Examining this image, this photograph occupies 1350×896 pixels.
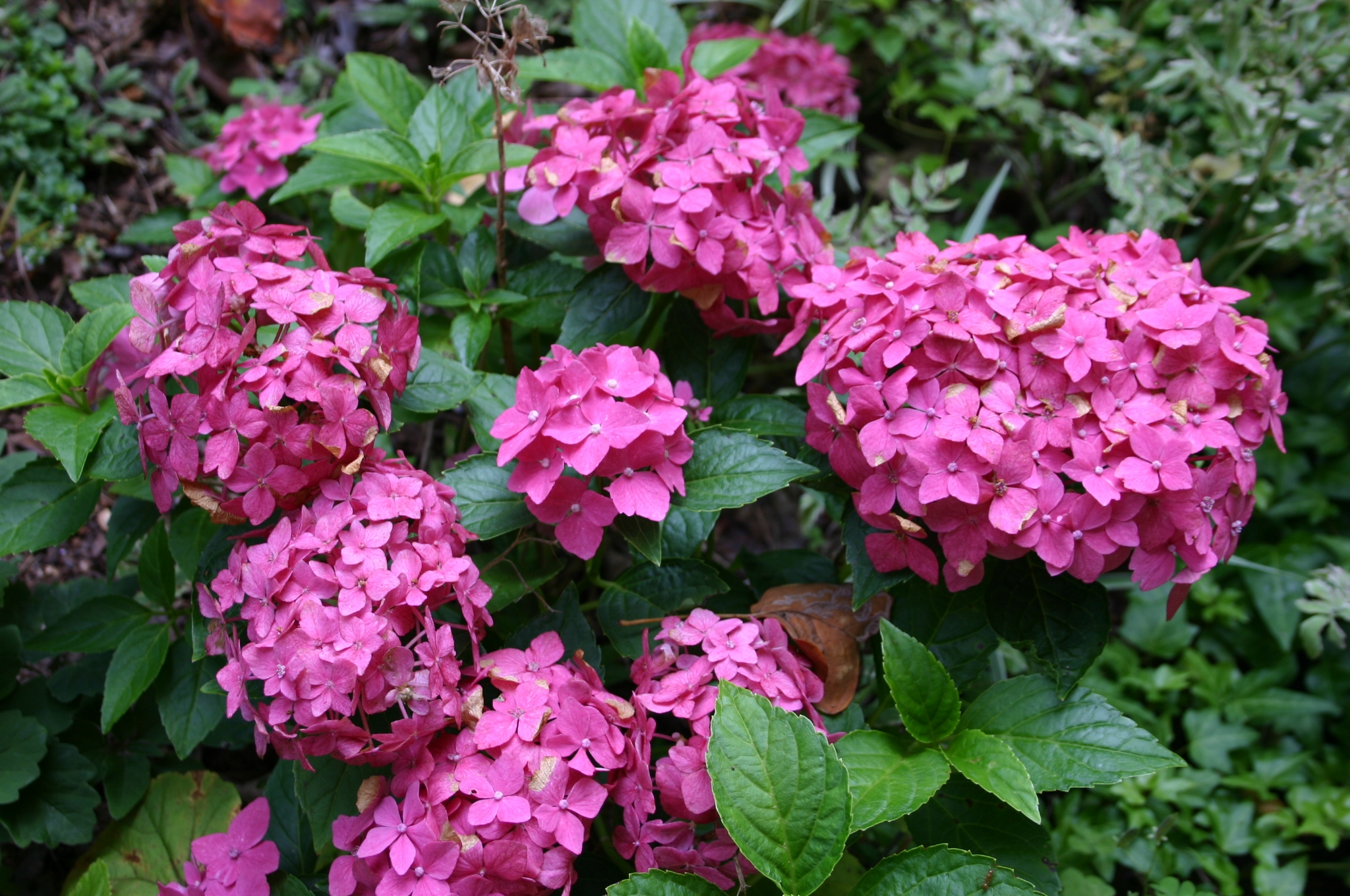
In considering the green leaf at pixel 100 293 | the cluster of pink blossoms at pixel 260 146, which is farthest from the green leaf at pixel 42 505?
the cluster of pink blossoms at pixel 260 146

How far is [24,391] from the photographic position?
1.72 meters

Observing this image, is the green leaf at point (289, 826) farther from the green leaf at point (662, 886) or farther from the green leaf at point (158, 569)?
the green leaf at point (662, 886)

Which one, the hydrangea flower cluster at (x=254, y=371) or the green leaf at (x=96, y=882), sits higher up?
the hydrangea flower cluster at (x=254, y=371)

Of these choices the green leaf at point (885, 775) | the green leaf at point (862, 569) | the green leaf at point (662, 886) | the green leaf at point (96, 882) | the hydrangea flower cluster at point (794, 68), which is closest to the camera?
the green leaf at point (662, 886)

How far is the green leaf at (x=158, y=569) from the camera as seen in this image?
197 cm

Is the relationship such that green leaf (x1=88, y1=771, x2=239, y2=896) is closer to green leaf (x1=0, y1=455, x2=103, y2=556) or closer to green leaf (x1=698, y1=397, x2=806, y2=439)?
Result: green leaf (x1=0, y1=455, x2=103, y2=556)

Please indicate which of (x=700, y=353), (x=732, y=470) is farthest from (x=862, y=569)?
(x=700, y=353)

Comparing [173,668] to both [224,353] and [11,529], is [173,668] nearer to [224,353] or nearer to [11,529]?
[11,529]

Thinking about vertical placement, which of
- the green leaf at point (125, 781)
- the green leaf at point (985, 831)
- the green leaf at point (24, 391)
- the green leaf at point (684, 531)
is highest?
the green leaf at point (24, 391)

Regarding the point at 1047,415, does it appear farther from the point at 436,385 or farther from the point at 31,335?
the point at 31,335

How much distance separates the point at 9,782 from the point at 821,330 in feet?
6.17

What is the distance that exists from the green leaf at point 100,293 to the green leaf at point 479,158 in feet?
2.51

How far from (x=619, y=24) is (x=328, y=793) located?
2.00 m

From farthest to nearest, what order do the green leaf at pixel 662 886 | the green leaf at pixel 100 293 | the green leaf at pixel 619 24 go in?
the green leaf at pixel 619 24
the green leaf at pixel 100 293
the green leaf at pixel 662 886
